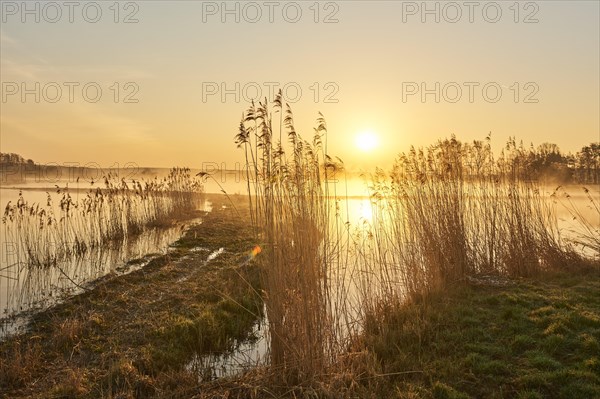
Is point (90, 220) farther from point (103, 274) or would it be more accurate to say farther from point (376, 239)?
point (376, 239)

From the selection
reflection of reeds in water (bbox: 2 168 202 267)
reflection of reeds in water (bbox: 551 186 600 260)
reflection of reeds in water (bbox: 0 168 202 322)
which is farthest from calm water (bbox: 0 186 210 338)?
reflection of reeds in water (bbox: 551 186 600 260)

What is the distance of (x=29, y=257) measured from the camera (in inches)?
499

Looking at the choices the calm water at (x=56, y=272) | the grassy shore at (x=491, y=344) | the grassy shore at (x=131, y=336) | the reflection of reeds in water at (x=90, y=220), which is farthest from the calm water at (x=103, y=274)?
the grassy shore at (x=491, y=344)

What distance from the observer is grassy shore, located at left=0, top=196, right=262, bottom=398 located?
554cm

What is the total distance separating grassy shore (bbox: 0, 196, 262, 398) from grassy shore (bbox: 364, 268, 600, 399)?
2.08 meters

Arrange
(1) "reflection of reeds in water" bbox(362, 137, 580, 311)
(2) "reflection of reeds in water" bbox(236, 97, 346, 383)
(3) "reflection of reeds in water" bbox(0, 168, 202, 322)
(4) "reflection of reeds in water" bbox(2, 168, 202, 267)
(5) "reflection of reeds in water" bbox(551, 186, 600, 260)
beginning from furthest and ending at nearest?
1. (4) "reflection of reeds in water" bbox(2, 168, 202, 267)
2. (5) "reflection of reeds in water" bbox(551, 186, 600, 260)
3. (3) "reflection of reeds in water" bbox(0, 168, 202, 322)
4. (1) "reflection of reeds in water" bbox(362, 137, 580, 311)
5. (2) "reflection of reeds in water" bbox(236, 97, 346, 383)

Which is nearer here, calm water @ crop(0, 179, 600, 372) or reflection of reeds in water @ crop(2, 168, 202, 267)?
calm water @ crop(0, 179, 600, 372)

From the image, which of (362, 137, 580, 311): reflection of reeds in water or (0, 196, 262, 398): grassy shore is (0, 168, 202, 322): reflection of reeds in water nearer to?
(0, 196, 262, 398): grassy shore

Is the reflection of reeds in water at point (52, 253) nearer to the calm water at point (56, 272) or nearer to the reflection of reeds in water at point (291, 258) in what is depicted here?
the calm water at point (56, 272)

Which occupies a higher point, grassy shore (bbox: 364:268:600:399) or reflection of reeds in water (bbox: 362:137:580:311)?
reflection of reeds in water (bbox: 362:137:580:311)

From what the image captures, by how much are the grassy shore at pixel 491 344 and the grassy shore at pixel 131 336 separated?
2085 mm

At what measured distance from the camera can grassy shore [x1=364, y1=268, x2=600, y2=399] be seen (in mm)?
5215

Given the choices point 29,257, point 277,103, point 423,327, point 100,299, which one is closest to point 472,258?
point 423,327

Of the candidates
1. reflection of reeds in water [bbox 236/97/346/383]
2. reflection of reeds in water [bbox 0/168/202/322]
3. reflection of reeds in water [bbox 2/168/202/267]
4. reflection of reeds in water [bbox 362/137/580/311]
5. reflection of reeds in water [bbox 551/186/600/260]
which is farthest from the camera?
reflection of reeds in water [bbox 2/168/202/267]
